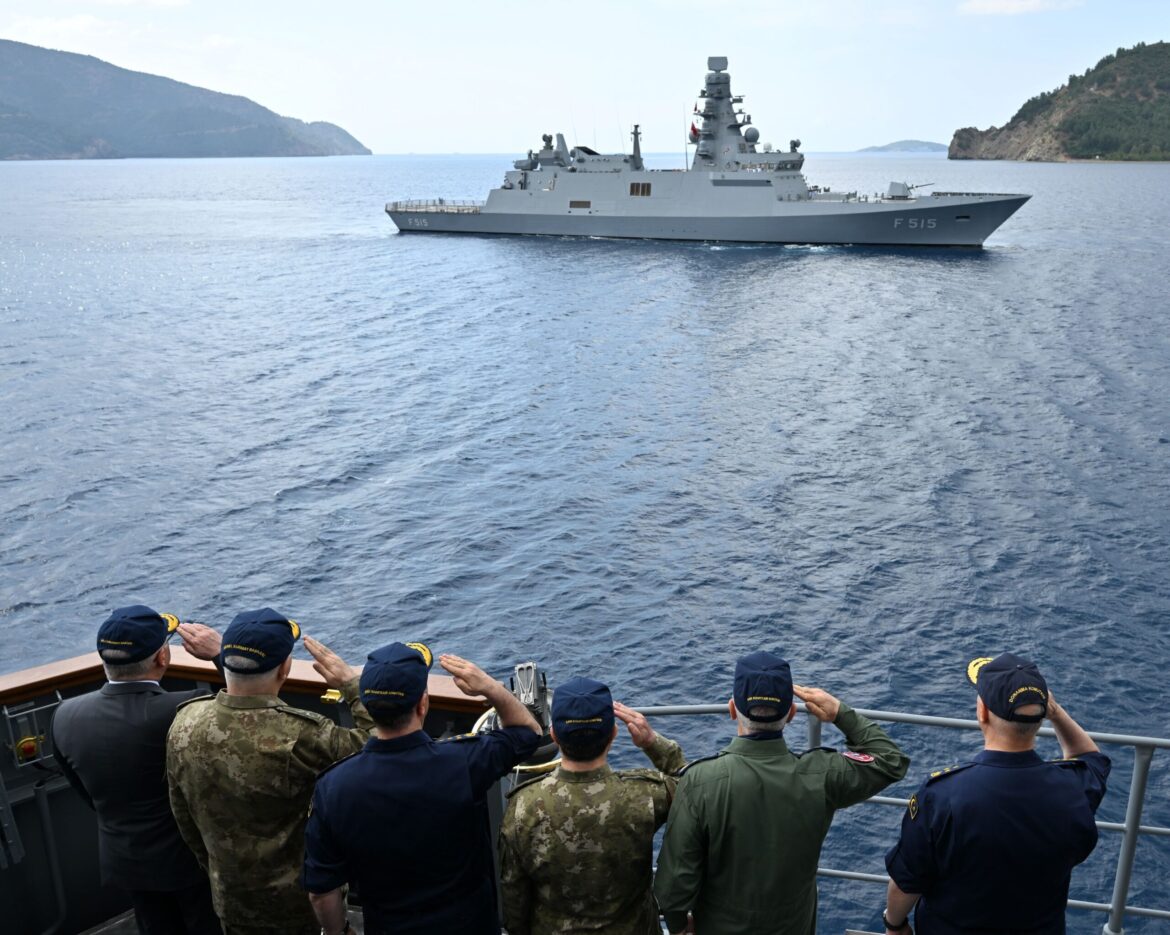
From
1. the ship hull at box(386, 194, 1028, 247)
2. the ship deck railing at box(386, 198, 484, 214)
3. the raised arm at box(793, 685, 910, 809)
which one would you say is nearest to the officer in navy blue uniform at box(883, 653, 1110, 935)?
the raised arm at box(793, 685, 910, 809)

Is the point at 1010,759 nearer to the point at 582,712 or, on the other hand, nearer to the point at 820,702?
the point at 820,702

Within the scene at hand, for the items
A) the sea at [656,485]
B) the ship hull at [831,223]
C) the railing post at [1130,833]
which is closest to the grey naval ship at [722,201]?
the ship hull at [831,223]

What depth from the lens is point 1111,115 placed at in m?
180

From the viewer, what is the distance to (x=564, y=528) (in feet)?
63.6

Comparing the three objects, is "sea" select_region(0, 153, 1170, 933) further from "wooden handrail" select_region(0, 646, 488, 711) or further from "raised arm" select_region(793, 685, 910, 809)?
"raised arm" select_region(793, 685, 910, 809)

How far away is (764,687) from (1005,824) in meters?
0.85

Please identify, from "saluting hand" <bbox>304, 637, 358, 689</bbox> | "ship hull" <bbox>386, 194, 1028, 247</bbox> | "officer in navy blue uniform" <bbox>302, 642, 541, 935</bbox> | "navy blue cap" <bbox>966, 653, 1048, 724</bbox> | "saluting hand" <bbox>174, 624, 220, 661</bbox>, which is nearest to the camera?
"navy blue cap" <bbox>966, 653, 1048, 724</bbox>

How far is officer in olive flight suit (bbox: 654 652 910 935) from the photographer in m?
3.30

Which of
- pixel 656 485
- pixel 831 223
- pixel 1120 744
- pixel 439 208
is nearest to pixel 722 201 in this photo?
pixel 831 223

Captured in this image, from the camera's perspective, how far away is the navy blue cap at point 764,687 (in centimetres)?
333

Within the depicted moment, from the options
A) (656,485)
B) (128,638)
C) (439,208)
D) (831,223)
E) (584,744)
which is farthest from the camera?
(439,208)

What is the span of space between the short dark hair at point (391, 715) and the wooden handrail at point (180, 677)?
743 mm

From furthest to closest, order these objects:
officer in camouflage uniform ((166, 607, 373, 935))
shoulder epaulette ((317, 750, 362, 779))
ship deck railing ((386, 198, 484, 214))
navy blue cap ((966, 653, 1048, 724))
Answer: ship deck railing ((386, 198, 484, 214)), officer in camouflage uniform ((166, 607, 373, 935)), shoulder epaulette ((317, 750, 362, 779)), navy blue cap ((966, 653, 1048, 724))

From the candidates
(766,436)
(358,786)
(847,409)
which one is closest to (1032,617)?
(766,436)
